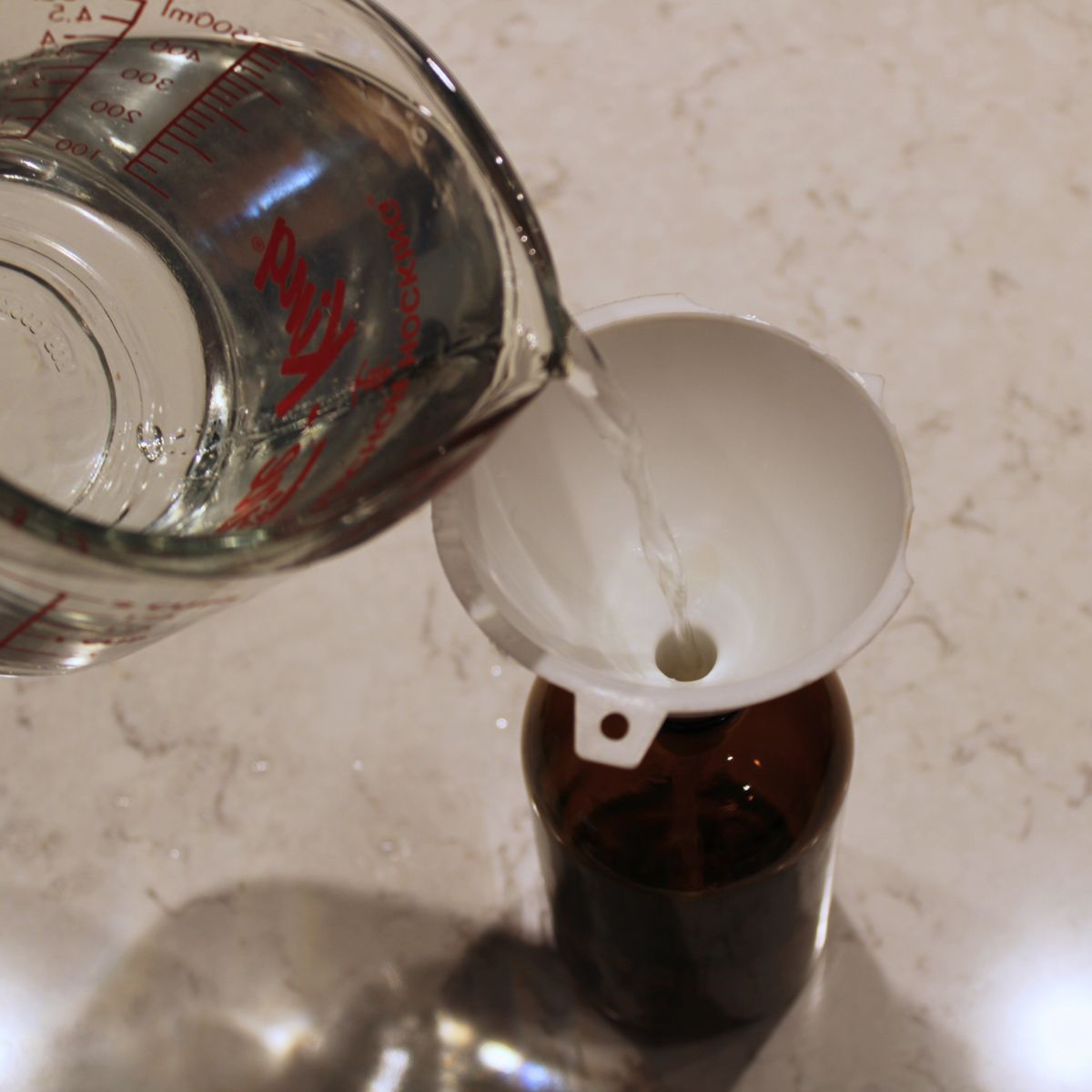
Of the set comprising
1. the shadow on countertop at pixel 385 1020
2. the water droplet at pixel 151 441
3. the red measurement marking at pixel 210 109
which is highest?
the red measurement marking at pixel 210 109

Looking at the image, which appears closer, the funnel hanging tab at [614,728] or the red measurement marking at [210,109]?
the funnel hanging tab at [614,728]

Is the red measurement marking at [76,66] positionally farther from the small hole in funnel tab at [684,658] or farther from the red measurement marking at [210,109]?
the small hole in funnel tab at [684,658]

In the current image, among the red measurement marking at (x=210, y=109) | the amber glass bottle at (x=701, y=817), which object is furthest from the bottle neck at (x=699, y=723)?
the red measurement marking at (x=210, y=109)

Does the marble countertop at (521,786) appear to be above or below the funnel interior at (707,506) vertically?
below

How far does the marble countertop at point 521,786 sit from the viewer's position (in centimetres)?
67

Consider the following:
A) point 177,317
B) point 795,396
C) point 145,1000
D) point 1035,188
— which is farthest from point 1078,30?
point 145,1000

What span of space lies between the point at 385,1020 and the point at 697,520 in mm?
306

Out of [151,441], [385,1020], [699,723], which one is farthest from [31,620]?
[385,1020]

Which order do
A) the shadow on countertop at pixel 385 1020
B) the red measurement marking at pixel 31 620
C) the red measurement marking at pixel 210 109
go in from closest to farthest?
the red measurement marking at pixel 31 620
the red measurement marking at pixel 210 109
the shadow on countertop at pixel 385 1020

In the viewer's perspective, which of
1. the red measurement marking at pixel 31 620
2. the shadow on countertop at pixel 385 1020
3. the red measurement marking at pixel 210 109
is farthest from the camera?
the shadow on countertop at pixel 385 1020

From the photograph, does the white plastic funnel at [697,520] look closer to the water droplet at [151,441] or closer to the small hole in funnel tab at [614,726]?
the small hole in funnel tab at [614,726]

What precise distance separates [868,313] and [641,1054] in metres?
0.45

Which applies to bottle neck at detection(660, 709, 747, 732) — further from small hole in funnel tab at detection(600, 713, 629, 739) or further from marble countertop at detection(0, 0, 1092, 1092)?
marble countertop at detection(0, 0, 1092, 1092)

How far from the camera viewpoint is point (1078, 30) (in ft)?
3.09
